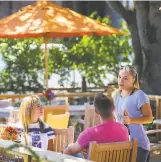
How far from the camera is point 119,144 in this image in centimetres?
524

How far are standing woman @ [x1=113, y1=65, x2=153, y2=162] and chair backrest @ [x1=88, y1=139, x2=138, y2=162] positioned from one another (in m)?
0.59

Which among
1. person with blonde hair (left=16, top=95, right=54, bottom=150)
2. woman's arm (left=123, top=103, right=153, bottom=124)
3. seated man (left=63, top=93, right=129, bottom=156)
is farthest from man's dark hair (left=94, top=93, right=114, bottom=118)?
person with blonde hair (left=16, top=95, right=54, bottom=150)

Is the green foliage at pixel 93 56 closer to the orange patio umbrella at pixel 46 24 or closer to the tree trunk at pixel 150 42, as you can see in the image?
the tree trunk at pixel 150 42

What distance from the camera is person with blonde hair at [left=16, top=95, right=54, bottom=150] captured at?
5992mm

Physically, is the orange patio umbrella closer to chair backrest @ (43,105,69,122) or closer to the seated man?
chair backrest @ (43,105,69,122)

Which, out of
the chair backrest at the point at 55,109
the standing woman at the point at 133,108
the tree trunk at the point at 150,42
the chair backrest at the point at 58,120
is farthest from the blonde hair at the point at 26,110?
the tree trunk at the point at 150,42

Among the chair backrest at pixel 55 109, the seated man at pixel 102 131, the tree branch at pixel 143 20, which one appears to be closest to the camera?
the seated man at pixel 102 131

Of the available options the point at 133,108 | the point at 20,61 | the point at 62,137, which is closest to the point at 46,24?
the point at 62,137

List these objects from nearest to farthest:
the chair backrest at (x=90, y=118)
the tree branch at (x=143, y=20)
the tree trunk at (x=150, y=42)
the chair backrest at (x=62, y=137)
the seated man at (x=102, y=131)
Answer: the seated man at (x=102, y=131) < the chair backrest at (x=62, y=137) < the chair backrest at (x=90, y=118) < the tree trunk at (x=150, y=42) < the tree branch at (x=143, y=20)

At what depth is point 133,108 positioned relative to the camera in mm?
6086

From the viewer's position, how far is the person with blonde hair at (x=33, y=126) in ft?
19.7

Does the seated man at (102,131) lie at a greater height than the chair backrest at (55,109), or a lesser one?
greater

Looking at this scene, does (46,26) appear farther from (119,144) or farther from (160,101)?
(119,144)

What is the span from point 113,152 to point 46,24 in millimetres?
6685
